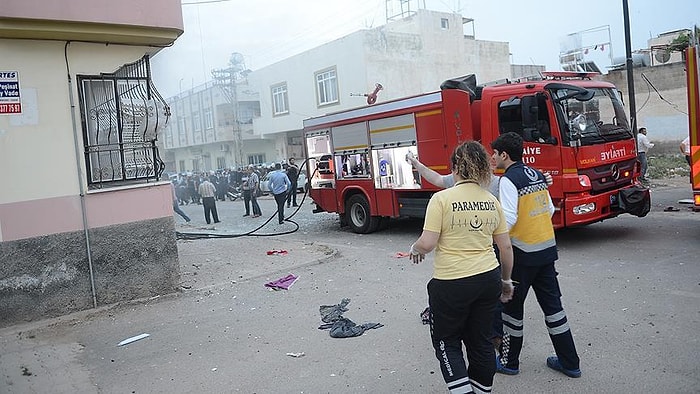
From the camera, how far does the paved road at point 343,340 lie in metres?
4.36

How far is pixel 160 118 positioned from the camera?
7641mm

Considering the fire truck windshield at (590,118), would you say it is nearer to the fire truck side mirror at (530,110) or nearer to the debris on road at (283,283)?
the fire truck side mirror at (530,110)

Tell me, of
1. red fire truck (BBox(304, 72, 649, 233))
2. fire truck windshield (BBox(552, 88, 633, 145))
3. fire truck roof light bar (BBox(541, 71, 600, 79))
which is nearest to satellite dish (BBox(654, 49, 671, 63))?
fire truck roof light bar (BBox(541, 71, 600, 79))

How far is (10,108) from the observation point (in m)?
6.41

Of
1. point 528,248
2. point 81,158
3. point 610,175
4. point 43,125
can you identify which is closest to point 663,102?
point 610,175

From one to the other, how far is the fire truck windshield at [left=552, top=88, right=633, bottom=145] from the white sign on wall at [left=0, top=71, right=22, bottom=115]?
7.13 metres

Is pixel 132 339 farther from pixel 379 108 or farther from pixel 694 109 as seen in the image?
pixel 694 109

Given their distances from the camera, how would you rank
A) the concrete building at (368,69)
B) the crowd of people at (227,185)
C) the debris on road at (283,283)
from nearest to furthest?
the debris on road at (283,283)
the crowd of people at (227,185)
the concrete building at (368,69)

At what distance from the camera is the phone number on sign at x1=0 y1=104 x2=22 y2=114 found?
251 inches

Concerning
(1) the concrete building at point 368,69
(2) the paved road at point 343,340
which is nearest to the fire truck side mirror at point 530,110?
(2) the paved road at point 343,340

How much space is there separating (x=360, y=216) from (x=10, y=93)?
24.9 feet

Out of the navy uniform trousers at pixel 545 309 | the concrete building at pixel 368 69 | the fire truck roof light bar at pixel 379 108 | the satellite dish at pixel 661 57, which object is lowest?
the navy uniform trousers at pixel 545 309

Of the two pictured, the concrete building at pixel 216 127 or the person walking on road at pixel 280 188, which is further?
the concrete building at pixel 216 127

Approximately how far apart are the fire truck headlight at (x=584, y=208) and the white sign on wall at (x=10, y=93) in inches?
289
